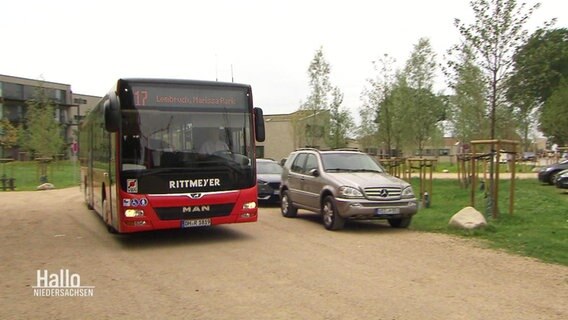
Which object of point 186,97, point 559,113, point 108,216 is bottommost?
point 108,216

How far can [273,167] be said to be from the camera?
19125 mm

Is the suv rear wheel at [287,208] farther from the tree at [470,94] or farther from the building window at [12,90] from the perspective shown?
the building window at [12,90]

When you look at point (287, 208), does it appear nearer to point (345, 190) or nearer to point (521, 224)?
point (345, 190)

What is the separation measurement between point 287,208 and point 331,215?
9.32 ft

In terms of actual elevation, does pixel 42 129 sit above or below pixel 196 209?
above

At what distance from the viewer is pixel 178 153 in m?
9.21

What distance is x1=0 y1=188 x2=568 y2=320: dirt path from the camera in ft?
18.2

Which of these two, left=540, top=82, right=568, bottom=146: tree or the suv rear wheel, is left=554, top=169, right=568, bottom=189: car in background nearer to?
the suv rear wheel

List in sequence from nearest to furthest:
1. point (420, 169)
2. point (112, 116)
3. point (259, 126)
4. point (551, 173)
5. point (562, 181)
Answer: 1. point (112, 116)
2. point (259, 126)
3. point (420, 169)
4. point (562, 181)
5. point (551, 173)

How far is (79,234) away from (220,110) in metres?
4.46

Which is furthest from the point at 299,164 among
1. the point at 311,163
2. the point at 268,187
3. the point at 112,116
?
the point at 112,116

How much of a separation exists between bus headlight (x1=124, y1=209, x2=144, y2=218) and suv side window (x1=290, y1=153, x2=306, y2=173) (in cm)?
521

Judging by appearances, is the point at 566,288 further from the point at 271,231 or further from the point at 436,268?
the point at 271,231

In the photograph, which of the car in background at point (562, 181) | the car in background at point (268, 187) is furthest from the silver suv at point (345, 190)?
the car in background at point (562, 181)
